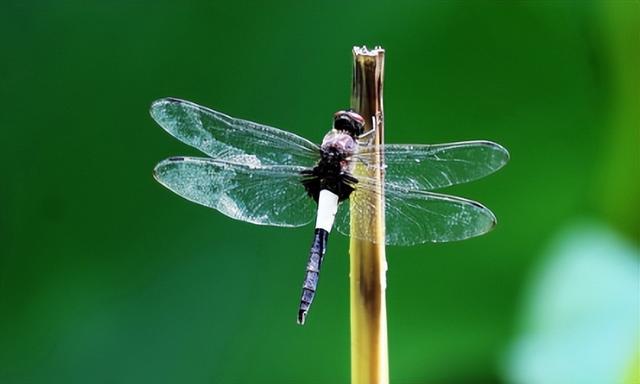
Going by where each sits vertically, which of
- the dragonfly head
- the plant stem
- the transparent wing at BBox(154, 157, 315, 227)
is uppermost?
the dragonfly head

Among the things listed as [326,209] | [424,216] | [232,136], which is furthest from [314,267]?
[232,136]

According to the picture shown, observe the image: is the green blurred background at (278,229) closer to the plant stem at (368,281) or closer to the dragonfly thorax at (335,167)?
the dragonfly thorax at (335,167)

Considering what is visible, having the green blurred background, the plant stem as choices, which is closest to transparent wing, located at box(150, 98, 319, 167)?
the green blurred background

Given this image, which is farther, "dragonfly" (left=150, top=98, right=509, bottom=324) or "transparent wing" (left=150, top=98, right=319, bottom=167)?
"transparent wing" (left=150, top=98, right=319, bottom=167)

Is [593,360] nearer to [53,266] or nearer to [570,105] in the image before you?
[570,105]

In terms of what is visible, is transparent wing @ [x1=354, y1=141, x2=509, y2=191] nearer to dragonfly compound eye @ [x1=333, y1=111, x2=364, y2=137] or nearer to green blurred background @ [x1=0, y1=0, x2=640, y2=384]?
dragonfly compound eye @ [x1=333, y1=111, x2=364, y2=137]

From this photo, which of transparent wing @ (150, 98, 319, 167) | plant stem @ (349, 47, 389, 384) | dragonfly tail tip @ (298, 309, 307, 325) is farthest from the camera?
transparent wing @ (150, 98, 319, 167)

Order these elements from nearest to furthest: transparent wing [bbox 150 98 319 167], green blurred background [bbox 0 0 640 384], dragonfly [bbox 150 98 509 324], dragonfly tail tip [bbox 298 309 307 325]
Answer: dragonfly tail tip [bbox 298 309 307 325], dragonfly [bbox 150 98 509 324], transparent wing [bbox 150 98 319 167], green blurred background [bbox 0 0 640 384]
